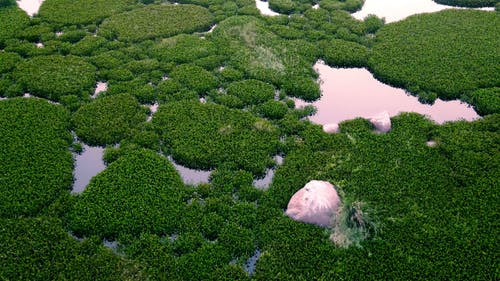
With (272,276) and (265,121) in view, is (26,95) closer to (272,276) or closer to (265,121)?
(265,121)

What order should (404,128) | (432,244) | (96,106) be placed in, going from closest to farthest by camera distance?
(432,244), (404,128), (96,106)

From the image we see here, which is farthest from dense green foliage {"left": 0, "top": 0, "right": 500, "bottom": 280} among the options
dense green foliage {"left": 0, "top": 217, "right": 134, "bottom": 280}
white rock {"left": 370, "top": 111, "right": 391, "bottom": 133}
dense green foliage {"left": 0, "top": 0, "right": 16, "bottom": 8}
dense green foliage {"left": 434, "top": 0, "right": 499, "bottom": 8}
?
dense green foliage {"left": 0, "top": 0, "right": 16, "bottom": 8}

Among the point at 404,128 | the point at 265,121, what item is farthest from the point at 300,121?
the point at 404,128

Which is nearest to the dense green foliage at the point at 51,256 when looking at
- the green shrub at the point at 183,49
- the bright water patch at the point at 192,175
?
the bright water patch at the point at 192,175

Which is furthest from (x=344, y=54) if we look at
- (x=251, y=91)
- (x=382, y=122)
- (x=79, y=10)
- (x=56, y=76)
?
(x=79, y=10)

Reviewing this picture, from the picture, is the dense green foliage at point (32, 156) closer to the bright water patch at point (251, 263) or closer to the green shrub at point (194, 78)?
the green shrub at point (194, 78)

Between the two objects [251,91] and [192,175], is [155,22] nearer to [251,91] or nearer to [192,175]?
[251,91]
